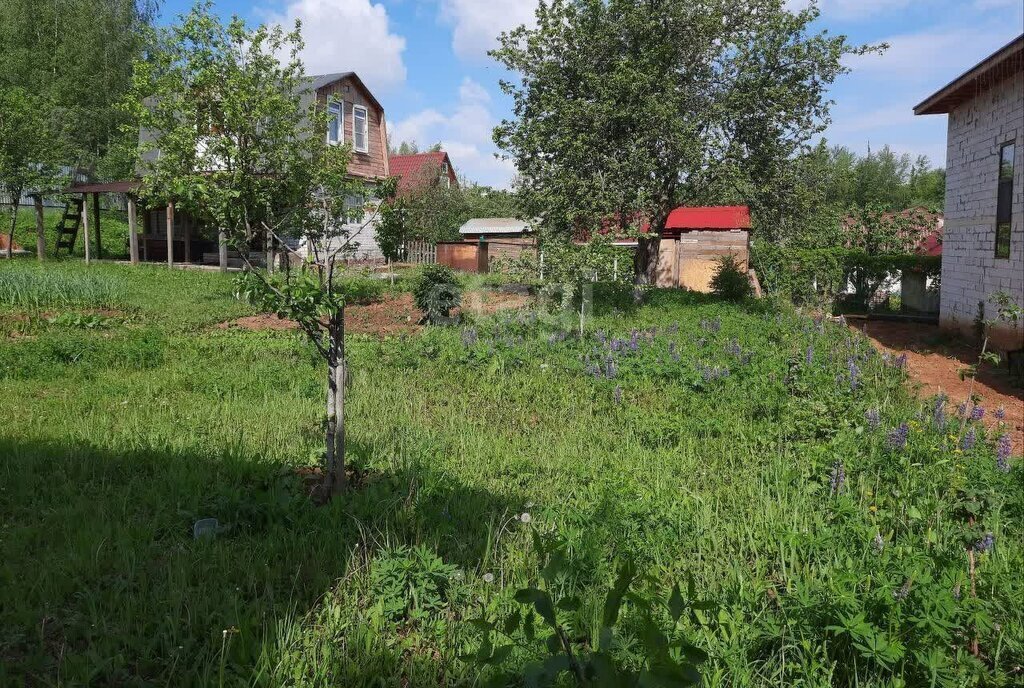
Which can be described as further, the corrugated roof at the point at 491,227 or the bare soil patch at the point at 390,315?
the corrugated roof at the point at 491,227

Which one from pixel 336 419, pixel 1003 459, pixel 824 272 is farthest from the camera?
pixel 824 272

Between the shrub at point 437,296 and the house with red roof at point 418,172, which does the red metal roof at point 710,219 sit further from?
the shrub at point 437,296

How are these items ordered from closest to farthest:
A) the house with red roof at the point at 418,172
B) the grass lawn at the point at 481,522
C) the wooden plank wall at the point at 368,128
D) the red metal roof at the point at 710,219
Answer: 1. the grass lawn at the point at 481,522
2. the red metal roof at the point at 710,219
3. the wooden plank wall at the point at 368,128
4. the house with red roof at the point at 418,172

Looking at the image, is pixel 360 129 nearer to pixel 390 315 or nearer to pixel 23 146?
pixel 23 146

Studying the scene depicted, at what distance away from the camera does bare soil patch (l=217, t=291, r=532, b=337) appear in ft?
42.0

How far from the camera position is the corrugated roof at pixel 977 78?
34.7 feet

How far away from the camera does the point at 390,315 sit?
14445 millimetres

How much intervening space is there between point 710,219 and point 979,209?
476 inches

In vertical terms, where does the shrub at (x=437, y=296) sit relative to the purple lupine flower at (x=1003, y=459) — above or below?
above

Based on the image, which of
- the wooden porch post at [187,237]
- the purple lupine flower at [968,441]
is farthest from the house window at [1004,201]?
the wooden porch post at [187,237]

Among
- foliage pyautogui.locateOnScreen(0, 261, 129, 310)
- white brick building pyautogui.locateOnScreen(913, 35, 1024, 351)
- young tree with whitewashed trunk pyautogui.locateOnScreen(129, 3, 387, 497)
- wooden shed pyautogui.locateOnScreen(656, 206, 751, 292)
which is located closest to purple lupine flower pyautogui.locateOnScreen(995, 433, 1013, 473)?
white brick building pyautogui.locateOnScreen(913, 35, 1024, 351)

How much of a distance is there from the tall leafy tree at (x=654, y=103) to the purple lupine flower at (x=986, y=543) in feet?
32.1

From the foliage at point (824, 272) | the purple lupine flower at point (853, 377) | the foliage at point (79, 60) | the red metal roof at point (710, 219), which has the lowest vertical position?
the purple lupine flower at point (853, 377)

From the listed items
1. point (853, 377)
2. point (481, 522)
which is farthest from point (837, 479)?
point (853, 377)
